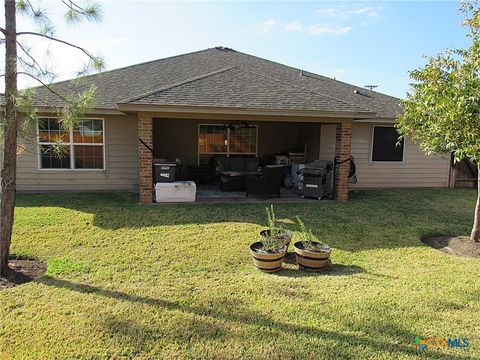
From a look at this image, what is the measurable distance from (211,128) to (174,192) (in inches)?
182

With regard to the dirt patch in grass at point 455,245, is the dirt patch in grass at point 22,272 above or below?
below

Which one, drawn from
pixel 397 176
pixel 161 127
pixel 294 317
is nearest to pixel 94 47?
pixel 294 317

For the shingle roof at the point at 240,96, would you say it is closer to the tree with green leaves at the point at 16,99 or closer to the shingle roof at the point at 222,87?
the shingle roof at the point at 222,87

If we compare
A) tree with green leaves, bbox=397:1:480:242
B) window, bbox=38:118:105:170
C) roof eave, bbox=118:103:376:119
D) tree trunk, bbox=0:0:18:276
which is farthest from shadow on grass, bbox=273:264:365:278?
window, bbox=38:118:105:170

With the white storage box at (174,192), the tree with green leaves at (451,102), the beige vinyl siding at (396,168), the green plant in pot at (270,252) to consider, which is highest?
the tree with green leaves at (451,102)

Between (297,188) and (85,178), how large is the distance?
6269 mm

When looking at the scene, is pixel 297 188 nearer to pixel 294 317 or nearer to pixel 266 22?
pixel 266 22

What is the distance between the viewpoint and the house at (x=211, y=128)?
8000mm

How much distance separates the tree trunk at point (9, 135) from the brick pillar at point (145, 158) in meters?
3.39

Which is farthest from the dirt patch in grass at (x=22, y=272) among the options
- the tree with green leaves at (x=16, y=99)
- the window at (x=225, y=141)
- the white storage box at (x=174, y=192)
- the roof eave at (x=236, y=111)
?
the window at (x=225, y=141)

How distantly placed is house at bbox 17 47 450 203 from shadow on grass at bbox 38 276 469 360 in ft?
9.32

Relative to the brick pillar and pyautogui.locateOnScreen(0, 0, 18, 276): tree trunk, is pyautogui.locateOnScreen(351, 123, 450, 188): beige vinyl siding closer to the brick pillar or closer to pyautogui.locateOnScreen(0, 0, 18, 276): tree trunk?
the brick pillar

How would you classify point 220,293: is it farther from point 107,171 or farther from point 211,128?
point 211,128

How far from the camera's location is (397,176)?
11.4 m
